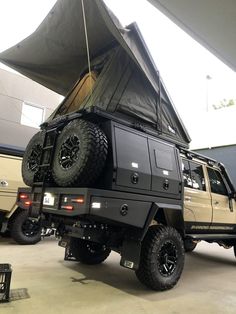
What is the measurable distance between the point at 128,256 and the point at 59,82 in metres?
3.42

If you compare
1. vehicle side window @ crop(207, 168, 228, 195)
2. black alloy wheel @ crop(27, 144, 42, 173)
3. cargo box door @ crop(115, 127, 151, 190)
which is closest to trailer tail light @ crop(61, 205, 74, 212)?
cargo box door @ crop(115, 127, 151, 190)

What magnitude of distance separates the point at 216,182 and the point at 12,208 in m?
4.62

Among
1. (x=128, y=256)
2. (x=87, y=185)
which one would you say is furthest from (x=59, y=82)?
(x=128, y=256)

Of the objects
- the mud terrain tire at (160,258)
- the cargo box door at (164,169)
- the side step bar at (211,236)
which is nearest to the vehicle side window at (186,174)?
the cargo box door at (164,169)

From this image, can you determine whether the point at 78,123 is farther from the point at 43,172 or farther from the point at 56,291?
the point at 56,291

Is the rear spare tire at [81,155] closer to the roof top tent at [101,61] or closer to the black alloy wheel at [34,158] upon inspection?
the roof top tent at [101,61]

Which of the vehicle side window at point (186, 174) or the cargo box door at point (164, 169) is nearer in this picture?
the cargo box door at point (164, 169)

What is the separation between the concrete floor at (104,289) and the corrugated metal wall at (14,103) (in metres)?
5.77

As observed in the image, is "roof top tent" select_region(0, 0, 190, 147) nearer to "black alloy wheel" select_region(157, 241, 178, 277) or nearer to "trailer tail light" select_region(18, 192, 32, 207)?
"trailer tail light" select_region(18, 192, 32, 207)

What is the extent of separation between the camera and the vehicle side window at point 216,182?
6012mm

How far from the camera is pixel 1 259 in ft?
18.0

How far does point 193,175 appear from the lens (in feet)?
17.9

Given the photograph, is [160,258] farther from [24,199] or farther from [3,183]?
[3,183]

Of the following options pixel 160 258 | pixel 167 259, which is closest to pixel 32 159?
pixel 160 258
